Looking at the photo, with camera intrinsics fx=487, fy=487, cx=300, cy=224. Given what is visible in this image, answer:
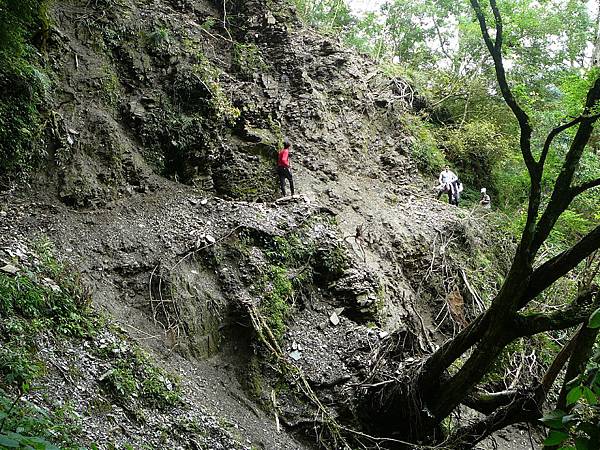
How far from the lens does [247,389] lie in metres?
8.02

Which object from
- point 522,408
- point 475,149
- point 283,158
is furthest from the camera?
point 475,149

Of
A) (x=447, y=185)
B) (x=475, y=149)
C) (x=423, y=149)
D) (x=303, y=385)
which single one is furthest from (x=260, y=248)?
(x=475, y=149)

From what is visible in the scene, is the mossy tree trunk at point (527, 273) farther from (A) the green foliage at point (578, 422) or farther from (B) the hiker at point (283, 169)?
(B) the hiker at point (283, 169)

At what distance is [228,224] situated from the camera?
9508 millimetres

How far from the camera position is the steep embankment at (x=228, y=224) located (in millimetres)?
Result: 7668

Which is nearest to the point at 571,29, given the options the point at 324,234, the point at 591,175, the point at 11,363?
the point at 591,175

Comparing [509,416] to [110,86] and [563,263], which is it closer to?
[563,263]

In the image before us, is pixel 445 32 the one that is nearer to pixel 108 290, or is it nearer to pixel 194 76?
pixel 194 76

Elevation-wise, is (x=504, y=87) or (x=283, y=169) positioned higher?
→ (x=504, y=87)

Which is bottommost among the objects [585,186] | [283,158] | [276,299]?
[276,299]

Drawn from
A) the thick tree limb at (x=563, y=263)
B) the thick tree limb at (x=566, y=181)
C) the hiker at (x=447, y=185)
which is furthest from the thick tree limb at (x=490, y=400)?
the hiker at (x=447, y=185)

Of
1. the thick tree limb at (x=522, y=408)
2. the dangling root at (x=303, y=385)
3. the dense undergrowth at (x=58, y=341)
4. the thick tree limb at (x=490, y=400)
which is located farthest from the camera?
the dangling root at (x=303, y=385)

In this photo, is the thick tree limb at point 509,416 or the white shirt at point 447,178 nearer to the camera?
the thick tree limb at point 509,416

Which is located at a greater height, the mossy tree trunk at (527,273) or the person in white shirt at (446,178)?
the person in white shirt at (446,178)
